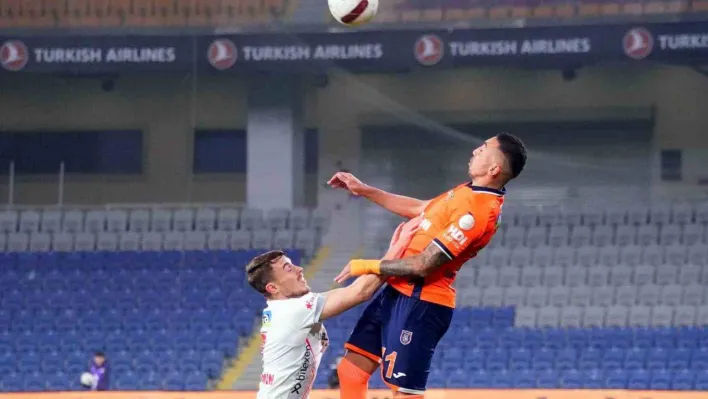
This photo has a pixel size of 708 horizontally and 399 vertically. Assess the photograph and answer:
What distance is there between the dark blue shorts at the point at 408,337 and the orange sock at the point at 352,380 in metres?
0.13

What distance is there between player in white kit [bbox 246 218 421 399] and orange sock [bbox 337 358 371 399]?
0.28 meters

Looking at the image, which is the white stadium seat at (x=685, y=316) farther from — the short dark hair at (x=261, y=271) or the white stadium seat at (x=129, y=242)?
the short dark hair at (x=261, y=271)

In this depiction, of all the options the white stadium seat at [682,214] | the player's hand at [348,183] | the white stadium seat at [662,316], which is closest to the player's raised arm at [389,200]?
the player's hand at [348,183]

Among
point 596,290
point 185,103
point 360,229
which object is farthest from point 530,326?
point 185,103

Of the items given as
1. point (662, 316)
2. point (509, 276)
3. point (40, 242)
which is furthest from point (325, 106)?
point (662, 316)

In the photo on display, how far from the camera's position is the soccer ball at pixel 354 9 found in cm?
785

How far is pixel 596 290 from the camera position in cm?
1916

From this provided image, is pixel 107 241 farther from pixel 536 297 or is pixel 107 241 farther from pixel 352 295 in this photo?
pixel 352 295

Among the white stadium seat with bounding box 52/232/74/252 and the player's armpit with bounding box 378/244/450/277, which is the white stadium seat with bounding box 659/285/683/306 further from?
the player's armpit with bounding box 378/244/450/277

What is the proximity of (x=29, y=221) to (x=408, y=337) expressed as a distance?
1674 cm

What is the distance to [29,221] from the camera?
21.8m

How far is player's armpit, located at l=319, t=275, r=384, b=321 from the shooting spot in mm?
5984

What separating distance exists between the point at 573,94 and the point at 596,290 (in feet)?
13.8

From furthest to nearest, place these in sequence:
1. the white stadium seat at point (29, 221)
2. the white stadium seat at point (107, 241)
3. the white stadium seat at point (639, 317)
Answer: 1. the white stadium seat at point (29, 221)
2. the white stadium seat at point (107, 241)
3. the white stadium seat at point (639, 317)
